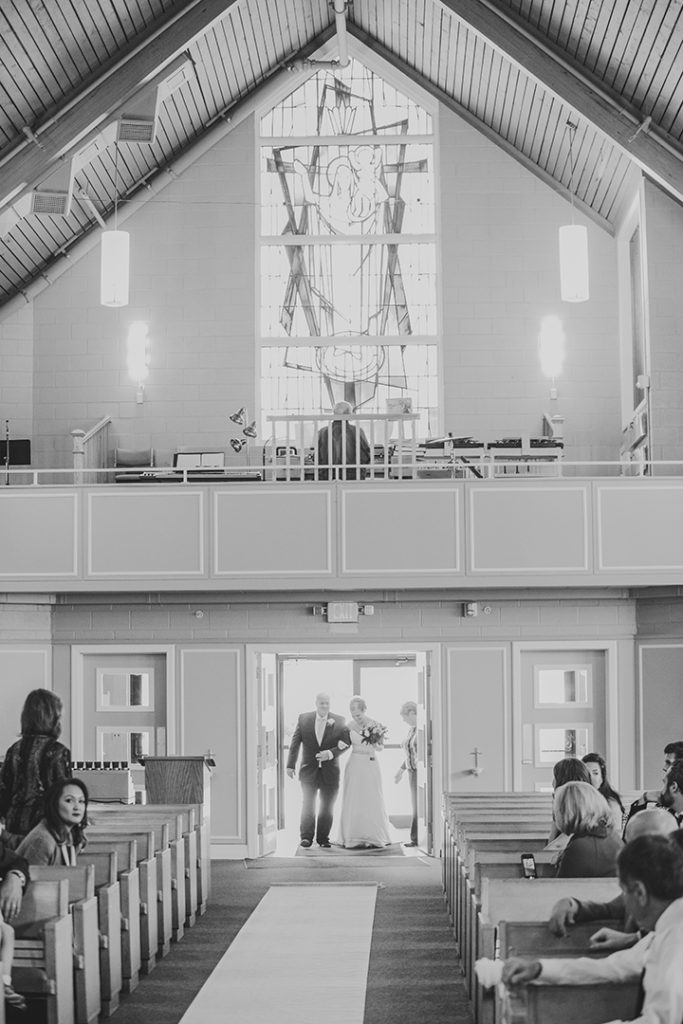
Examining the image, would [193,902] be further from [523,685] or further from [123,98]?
[123,98]

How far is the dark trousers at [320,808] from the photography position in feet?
40.5

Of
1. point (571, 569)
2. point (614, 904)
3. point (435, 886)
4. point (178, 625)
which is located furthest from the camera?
point (178, 625)

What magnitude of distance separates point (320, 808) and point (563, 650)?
2.65m

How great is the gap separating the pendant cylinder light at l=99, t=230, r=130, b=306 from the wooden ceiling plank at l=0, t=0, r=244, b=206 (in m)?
0.88

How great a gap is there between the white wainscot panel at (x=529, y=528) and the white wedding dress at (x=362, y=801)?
2089mm

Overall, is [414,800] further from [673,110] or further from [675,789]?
[673,110]

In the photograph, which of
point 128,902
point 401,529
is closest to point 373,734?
point 401,529

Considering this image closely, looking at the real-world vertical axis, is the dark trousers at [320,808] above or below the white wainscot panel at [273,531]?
below

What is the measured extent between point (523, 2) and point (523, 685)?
626 centimetres

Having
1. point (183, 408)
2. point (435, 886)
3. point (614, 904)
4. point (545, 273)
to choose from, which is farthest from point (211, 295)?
point (614, 904)

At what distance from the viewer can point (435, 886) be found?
33.8 ft

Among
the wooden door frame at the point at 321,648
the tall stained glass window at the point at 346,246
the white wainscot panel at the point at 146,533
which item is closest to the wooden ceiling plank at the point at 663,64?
the tall stained glass window at the point at 346,246

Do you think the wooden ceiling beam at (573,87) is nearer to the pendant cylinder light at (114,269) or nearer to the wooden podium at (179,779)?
the pendant cylinder light at (114,269)

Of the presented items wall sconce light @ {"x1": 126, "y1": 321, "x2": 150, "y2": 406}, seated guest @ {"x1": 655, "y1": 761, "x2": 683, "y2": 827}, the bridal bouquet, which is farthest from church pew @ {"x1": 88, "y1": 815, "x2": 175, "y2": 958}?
wall sconce light @ {"x1": 126, "y1": 321, "x2": 150, "y2": 406}
